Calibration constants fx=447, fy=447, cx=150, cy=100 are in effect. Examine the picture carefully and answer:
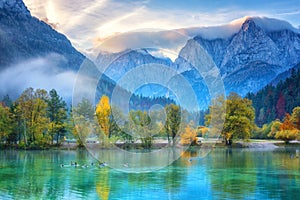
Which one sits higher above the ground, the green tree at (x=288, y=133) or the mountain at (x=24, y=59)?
the mountain at (x=24, y=59)

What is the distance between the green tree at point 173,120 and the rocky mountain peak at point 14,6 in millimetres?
149521

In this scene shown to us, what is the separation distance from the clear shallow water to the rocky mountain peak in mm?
168871

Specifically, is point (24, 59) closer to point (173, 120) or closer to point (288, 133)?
point (173, 120)

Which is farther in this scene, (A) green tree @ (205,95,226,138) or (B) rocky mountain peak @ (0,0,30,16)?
(B) rocky mountain peak @ (0,0,30,16)

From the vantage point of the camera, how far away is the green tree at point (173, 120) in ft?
176

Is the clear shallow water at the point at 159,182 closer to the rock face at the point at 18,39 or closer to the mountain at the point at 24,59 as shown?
the mountain at the point at 24,59

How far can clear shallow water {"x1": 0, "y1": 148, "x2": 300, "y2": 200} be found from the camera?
1958 centimetres

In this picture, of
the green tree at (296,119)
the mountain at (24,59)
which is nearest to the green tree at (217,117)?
the green tree at (296,119)

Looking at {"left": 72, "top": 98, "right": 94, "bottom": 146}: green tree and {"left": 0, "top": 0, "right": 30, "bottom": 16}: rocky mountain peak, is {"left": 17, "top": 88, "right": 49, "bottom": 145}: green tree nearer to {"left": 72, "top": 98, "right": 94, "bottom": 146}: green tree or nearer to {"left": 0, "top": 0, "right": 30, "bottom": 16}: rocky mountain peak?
{"left": 72, "top": 98, "right": 94, "bottom": 146}: green tree

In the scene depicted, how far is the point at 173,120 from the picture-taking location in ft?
178

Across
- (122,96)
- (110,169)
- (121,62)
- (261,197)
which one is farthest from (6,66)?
(261,197)

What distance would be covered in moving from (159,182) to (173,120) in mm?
30943

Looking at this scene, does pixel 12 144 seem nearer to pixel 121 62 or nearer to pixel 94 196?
pixel 121 62

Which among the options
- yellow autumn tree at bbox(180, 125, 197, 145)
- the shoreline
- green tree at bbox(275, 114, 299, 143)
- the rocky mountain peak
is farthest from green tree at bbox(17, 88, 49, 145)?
the rocky mountain peak
